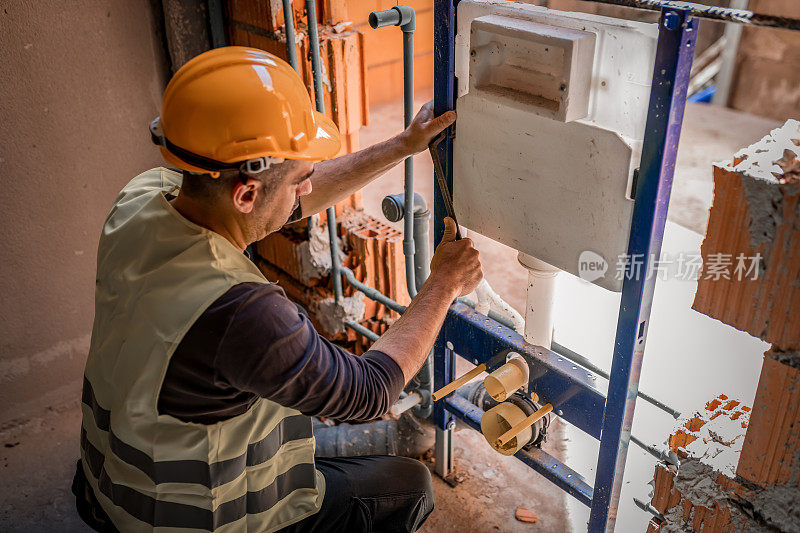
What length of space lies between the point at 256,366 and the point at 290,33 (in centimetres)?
117

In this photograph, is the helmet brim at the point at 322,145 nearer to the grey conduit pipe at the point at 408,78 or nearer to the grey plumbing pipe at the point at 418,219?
the grey conduit pipe at the point at 408,78

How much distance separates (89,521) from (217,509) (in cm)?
39

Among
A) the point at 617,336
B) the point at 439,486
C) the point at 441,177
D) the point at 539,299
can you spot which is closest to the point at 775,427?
the point at 617,336

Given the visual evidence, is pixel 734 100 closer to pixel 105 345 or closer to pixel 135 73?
pixel 135 73

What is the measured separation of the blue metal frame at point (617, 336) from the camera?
1126 millimetres

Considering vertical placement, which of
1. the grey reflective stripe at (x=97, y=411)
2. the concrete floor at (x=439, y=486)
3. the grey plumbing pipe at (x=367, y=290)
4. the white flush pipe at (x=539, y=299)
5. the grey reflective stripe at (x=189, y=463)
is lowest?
the concrete floor at (x=439, y=486)

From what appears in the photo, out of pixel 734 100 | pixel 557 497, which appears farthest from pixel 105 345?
pixel 734 100

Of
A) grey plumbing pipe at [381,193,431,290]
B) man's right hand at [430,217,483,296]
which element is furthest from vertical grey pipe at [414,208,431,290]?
man's right hand at [430,217,483,296]

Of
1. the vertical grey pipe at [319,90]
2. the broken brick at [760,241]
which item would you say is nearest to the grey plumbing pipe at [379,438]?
the vertical grey pipe at [319,90]

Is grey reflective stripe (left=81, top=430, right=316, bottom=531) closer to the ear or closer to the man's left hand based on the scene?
the ear

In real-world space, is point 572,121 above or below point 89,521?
above

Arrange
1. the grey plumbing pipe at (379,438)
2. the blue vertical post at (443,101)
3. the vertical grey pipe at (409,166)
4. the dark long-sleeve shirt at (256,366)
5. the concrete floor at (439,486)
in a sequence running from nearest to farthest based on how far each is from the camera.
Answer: the dark long-sleeve shirt at (256,366), the blue vertical post at (443,101), the vertical grey pipe at (409,166), the concrete floor at (439,486), the grey plumbing pipe at (379,438)

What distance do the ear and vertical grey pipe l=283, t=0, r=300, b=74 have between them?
0.82 metres

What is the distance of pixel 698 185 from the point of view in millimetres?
4723
